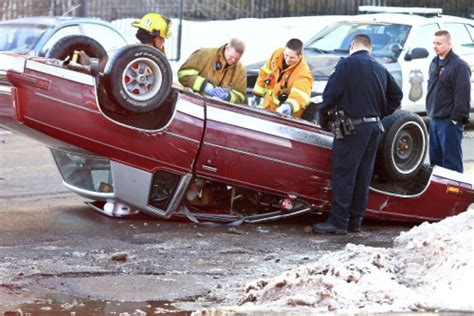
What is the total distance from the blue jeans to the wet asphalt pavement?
144 cm

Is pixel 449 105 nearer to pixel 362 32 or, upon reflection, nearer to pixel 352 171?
pixel 352 171

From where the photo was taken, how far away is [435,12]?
18.7m

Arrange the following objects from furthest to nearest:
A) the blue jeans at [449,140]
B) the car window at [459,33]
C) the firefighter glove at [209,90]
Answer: the car window at [459,33] → the blue jeans at [449,140] → the firefighter glove at [209,90]

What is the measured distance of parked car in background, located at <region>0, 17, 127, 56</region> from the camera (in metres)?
16.4

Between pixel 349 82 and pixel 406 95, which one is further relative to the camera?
pixel 406 95

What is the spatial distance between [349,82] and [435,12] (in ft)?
30.7

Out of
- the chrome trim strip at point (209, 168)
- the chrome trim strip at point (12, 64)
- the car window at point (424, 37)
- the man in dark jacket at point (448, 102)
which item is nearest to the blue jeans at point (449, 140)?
the man in dark jacket at point (448, 102)

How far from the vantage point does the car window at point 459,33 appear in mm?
18109

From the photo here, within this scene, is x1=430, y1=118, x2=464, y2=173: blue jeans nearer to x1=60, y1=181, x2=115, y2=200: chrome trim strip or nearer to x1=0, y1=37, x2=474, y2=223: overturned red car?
x1=0, y1=37, x2=474, y2=223: overturned red car

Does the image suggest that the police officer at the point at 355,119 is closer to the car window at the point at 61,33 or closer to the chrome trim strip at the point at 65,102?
the chrome trim strip at the point at 65,102

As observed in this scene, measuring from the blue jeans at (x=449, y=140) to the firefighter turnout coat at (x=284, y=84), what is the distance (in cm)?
177

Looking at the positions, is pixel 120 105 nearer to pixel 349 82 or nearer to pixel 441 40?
pixel 349 82

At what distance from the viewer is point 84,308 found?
702 cm

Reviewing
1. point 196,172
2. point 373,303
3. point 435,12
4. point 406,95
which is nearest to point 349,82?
point 196,172
